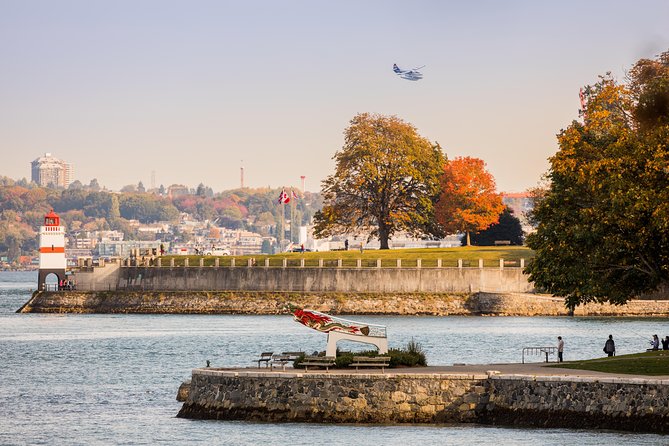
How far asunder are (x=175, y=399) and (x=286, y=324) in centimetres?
4835

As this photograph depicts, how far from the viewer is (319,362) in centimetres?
4922

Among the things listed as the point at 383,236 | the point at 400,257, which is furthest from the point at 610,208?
the point at 383,236

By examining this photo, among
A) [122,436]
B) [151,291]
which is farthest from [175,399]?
[151,291]

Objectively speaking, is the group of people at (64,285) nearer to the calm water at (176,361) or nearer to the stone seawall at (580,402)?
the calm water at (176,361)

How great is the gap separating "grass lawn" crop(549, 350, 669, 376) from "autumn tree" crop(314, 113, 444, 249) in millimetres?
79516

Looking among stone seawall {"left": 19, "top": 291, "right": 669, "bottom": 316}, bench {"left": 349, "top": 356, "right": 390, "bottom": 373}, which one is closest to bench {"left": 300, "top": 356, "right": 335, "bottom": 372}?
bench {"left": 349, "top": 356, "right": 390, "bottom": 373}

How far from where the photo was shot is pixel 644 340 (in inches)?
3209

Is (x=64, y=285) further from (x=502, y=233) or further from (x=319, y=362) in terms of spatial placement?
(x=319, y=362)

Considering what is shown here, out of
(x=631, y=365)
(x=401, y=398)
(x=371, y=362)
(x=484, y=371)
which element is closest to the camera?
(x=401, y=398)

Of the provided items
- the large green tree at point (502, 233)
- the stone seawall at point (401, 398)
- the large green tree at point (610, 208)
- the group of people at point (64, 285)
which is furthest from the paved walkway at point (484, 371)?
the large green tree at point (502, 233)

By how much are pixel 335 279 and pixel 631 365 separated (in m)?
67.8

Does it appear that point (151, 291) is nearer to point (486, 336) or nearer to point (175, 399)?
point (486, 336)

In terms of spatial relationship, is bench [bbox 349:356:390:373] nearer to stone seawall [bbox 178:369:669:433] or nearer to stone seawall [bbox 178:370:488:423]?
stone seawall [bbox 178:369:669:433]

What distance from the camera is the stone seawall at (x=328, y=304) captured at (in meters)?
111
